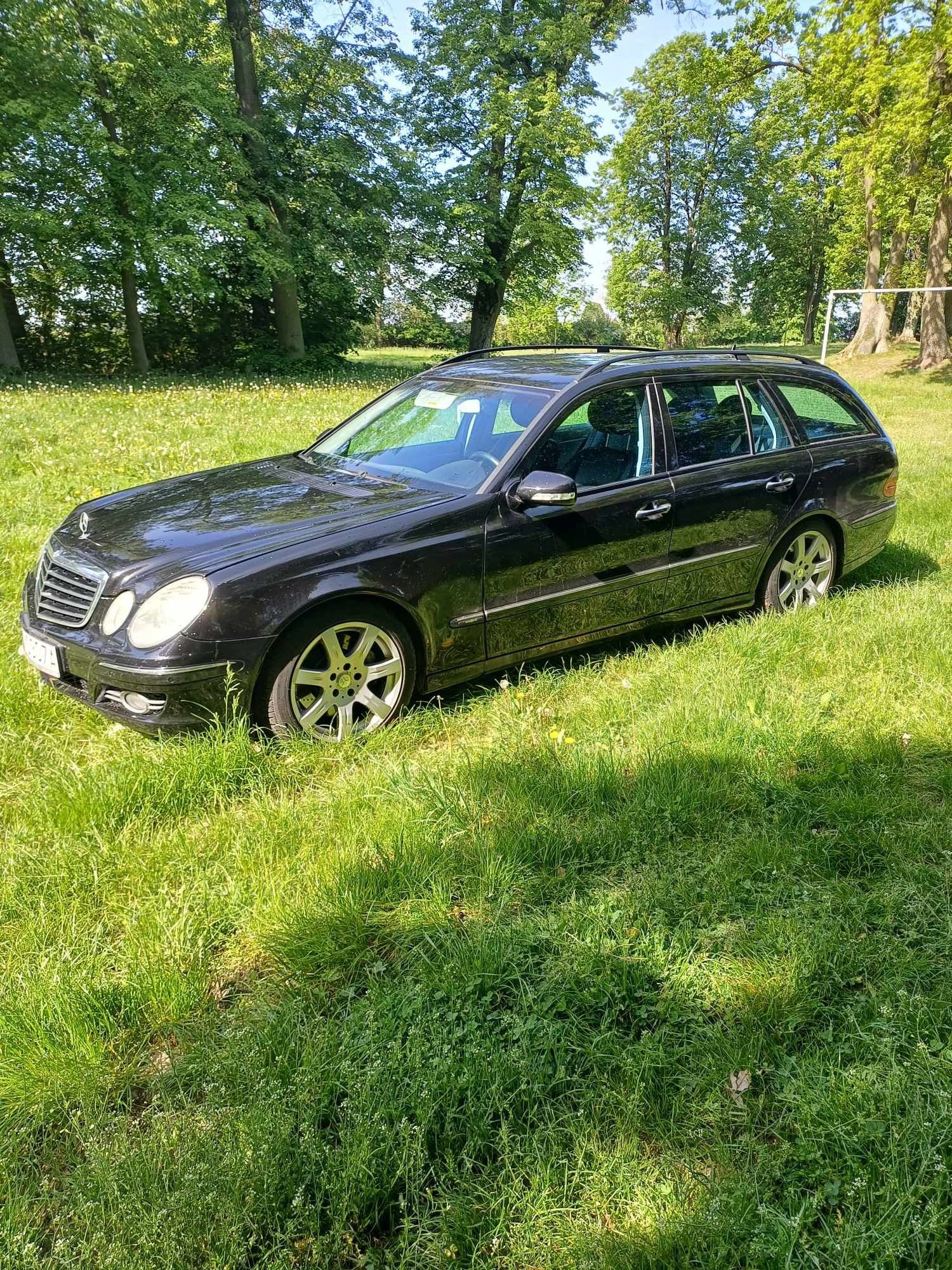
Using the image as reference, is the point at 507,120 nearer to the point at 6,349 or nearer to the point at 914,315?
the point at 6,349

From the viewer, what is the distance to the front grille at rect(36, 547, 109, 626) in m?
3.32

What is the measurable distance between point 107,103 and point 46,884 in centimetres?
2142

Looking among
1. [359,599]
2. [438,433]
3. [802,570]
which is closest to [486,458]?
[438,433]

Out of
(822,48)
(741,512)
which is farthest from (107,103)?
(741,512)

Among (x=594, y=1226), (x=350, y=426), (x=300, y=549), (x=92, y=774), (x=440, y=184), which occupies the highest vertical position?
(x=440, y=184)

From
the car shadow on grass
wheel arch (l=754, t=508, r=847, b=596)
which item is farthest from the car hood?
wheel arch (l=754, t=508, r=847, b=596)

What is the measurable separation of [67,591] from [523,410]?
7.49 feet

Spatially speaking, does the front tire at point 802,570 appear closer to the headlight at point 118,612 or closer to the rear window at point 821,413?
the rear window at point 821,413

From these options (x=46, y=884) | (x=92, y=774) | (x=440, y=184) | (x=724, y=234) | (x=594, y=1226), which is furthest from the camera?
(x=724, y=234)

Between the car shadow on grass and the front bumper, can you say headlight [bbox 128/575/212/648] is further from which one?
the car shadow on grass

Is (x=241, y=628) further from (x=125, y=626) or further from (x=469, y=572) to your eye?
(x=469, y=572)

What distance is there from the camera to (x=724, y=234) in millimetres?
43875

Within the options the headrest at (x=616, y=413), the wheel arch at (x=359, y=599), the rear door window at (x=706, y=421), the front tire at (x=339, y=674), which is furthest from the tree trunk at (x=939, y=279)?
the front tire at (x=339, y=674)

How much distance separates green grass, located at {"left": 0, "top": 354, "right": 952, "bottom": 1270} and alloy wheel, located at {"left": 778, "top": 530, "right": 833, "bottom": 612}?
1.36 meters
